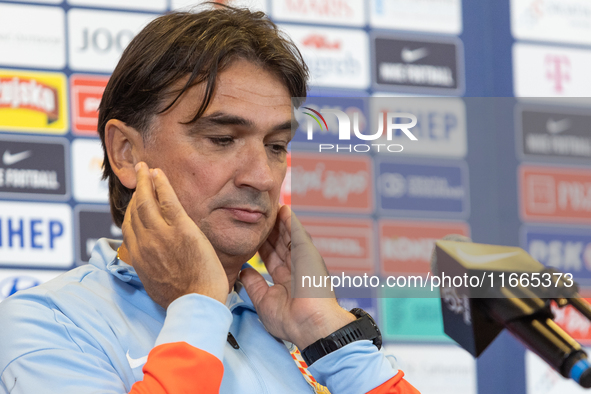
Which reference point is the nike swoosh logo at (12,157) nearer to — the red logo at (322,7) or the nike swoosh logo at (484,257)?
the red logo at (322,7)

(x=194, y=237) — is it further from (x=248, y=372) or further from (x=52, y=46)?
(x=52, y=46)

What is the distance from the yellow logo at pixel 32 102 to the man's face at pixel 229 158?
0.91m

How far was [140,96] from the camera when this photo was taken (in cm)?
120

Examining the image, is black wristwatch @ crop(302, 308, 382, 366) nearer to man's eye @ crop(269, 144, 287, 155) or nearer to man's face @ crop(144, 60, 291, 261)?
man's face @ crop(144, 60, 291, 261)

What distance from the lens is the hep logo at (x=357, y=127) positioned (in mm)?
848

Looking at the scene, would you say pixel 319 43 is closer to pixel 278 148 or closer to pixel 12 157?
pixel 12 157

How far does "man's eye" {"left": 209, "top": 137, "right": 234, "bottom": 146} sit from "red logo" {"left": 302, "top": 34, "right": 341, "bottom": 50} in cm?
114

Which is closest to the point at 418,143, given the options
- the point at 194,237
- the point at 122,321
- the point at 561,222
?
the point at 561,222

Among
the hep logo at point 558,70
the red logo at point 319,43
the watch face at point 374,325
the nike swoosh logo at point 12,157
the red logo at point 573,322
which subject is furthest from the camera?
the hep logo at point 558,70

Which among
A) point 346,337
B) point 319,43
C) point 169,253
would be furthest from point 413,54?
point 169,253

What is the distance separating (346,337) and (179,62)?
519mm

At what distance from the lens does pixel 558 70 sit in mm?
2418

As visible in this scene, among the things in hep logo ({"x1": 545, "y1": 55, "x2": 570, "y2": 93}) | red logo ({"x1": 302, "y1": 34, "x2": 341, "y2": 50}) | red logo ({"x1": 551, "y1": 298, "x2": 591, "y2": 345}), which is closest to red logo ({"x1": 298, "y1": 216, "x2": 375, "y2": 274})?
red logo ({"x1": 551, "y1": 298, "x2": 591, "y2": 345})

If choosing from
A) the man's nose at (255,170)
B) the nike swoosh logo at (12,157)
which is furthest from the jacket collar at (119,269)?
the nike swoosh logo at (12,157)
